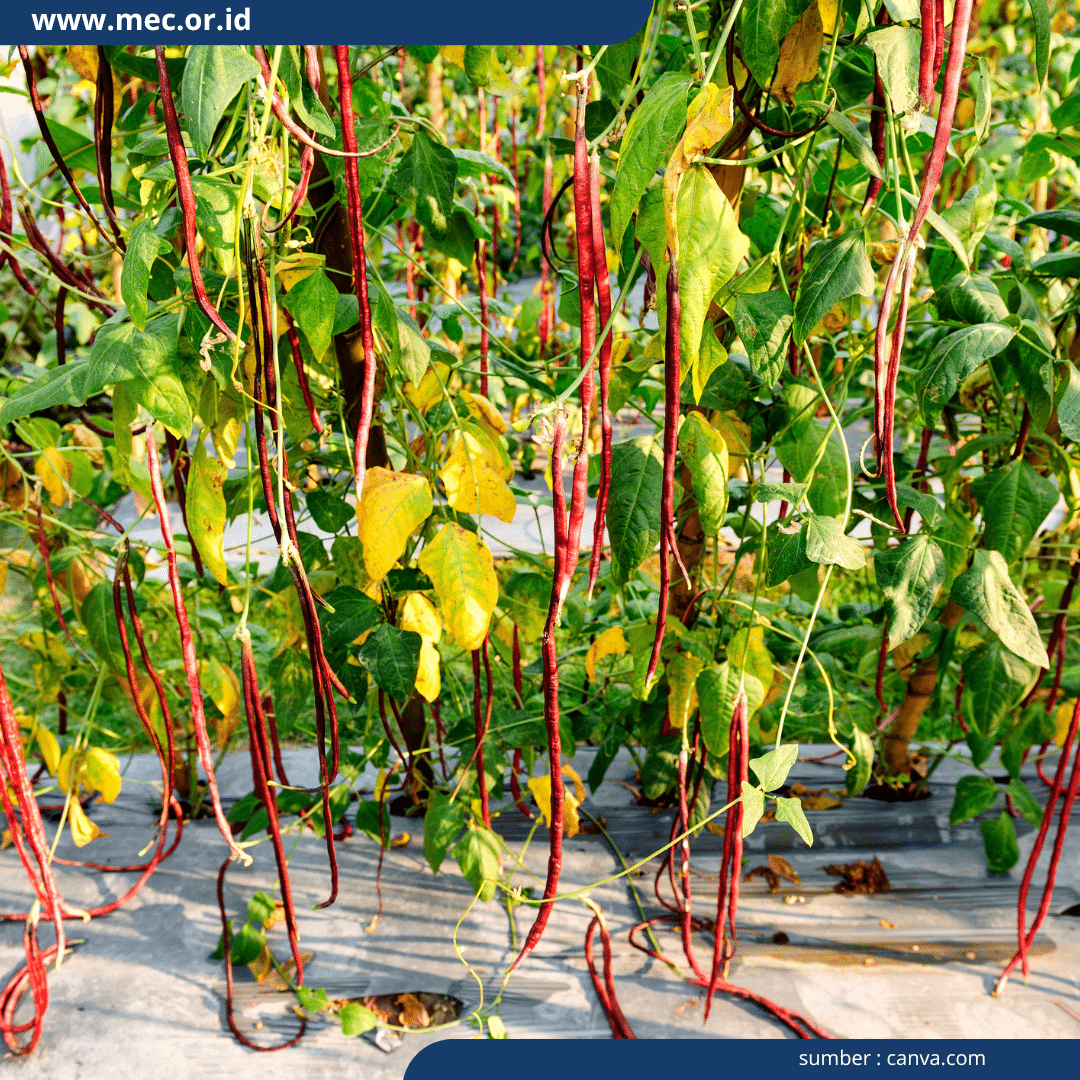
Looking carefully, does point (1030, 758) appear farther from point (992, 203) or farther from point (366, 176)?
A: point (366, 176)

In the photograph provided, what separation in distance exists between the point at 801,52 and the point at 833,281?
8.3 inches

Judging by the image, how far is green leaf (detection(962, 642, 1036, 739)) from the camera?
1.18 metres

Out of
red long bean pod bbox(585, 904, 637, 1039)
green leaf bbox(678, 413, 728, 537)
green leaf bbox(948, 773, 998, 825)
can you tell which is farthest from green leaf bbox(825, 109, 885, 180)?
green leaf bbox(948, 773, 998, 825)

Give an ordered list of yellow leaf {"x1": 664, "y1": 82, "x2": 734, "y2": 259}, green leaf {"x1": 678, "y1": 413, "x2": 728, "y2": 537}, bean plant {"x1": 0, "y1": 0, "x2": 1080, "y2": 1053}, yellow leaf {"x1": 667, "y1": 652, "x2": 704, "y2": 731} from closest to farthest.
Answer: yellow leaf {"x1": 664, "y1": 82, "x2": 734, "y2": 259} < bean plant {"x1": 0, "y1": 0, "x2": 1080, "y2": 1053} < green leaf {"x1": 678, "y1": 413, "x2": 728, "y2": 537} < yellow leaf {"x1": 667, "y1": 652, "x2": 704, "y2": 731}

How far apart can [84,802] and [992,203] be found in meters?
1.66

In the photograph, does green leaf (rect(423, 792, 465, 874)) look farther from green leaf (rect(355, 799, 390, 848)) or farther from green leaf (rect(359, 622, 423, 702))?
green leaf (rect(359, 622, 423, 702))

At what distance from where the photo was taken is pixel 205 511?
92cm

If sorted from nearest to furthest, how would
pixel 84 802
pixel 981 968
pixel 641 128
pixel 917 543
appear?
pixel 641 128 < pixel 917 543 < pixel 981 968 < pixel 84 802

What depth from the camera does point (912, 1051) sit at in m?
1.06

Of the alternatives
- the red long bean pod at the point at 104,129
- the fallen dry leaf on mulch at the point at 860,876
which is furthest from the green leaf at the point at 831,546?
the fallen dry leaf on mulch at the point at 860,876

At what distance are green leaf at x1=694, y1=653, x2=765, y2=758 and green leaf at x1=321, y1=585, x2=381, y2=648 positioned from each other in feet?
1.28

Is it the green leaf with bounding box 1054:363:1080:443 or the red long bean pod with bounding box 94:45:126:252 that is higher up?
the red long bean pod with bounding box 94:45:126:252

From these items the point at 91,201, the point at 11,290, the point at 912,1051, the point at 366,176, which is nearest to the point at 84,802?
the point at 91,201

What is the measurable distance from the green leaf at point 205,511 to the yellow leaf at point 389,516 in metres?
0.14
